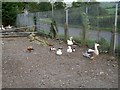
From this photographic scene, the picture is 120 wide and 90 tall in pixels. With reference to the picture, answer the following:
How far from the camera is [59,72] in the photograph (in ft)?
17.3

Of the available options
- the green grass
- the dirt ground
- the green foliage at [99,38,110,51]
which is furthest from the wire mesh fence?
the dirt ground

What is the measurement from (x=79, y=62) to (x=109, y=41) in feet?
6.23

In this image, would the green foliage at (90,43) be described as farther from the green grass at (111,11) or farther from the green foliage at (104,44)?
the green grass at (111,11)

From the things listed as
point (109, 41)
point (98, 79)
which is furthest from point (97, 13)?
point (98, 79)

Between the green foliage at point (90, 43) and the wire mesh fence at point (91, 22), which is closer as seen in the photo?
the wire mesh fence at point (91, 22)

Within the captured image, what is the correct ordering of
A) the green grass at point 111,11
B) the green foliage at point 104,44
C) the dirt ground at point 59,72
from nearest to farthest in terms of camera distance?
the dirt ground at point 59,72 < the green foliage at point 104,44 < the green grass at point 111,11

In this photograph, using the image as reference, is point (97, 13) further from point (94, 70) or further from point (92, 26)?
point (94, 70)

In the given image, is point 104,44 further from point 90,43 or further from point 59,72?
point 59,72

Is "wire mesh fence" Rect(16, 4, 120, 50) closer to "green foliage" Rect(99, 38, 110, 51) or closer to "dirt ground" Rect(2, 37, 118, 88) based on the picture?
"green foliage" Rect(99, 38, 110, 51)

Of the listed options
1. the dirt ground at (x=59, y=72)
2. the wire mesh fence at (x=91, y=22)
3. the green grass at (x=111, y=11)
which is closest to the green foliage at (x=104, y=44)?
the wire mesh fence at (x=91, y=22)

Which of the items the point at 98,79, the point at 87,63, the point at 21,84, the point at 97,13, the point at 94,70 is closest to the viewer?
the point at 21,84

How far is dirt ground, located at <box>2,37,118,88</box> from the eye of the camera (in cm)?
444

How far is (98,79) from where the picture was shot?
4789 millimetres

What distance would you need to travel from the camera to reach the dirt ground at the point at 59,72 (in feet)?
14.6
